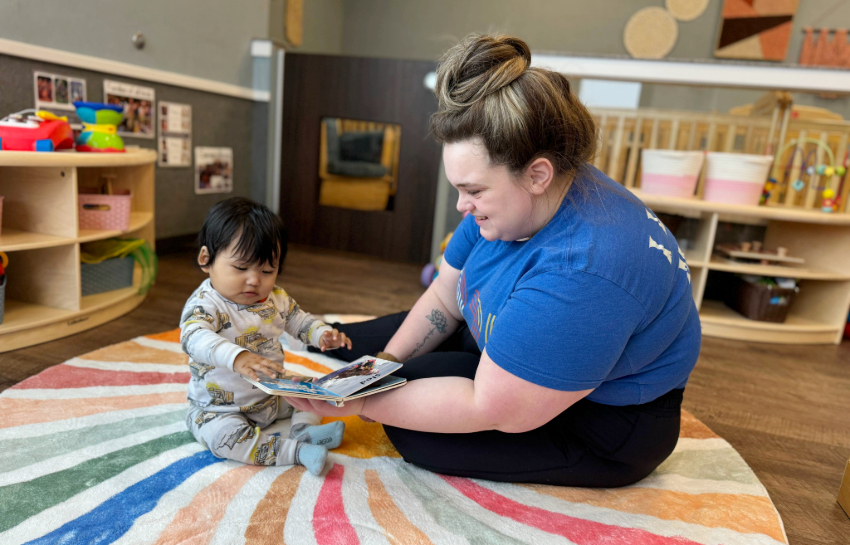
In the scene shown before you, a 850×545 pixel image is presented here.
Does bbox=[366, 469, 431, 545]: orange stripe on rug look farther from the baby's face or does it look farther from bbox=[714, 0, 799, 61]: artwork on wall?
bbox=[714, 0, 799, 61]: artwork on wall

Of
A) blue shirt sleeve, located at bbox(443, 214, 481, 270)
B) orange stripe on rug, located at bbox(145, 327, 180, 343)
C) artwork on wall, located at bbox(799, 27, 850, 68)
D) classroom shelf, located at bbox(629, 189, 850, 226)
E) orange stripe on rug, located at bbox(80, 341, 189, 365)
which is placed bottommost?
orange stripe on rug, located at bbox(80, 341, 189, 365)

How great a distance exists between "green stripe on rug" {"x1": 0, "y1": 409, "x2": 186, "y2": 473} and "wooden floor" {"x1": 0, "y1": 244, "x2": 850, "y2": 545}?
0.43m

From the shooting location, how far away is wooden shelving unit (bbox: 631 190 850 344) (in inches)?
104

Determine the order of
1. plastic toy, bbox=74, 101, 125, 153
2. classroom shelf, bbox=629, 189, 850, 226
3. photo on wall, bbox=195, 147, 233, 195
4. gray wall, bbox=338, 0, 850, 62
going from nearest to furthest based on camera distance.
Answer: plastic toy, bbox=74, 101, 125, 153
classroom shelf, bbox=629, 189, 850, 226
photo on wall, bbox=195, 147, 233, 195
gray wall, bbox=338, 0, 850, 62

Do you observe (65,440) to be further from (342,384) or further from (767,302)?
(767,302)

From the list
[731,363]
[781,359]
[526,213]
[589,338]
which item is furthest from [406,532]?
[781,359]

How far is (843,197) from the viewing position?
274cm

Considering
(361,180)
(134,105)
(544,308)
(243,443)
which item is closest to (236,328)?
(243,443)

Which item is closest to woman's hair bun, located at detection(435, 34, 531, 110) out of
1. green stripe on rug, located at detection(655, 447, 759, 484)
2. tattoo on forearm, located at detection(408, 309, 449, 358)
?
tattoo on forearm, located at detection(408, 309, 449, 358)

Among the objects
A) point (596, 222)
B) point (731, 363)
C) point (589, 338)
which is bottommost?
point (731, 363)

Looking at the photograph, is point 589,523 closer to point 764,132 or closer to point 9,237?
point 9,237

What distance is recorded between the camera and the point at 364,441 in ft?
4.50

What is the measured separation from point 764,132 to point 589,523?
99.3 inches

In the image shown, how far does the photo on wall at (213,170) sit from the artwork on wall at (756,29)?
4127 mm
